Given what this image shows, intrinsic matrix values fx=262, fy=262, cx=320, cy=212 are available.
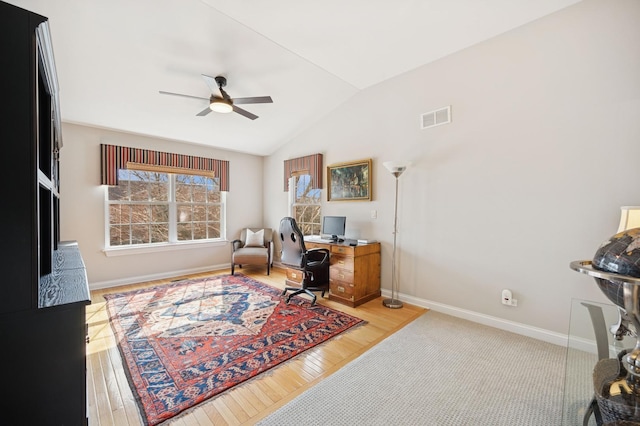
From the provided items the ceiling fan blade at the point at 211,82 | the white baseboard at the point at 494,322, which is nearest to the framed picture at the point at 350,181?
the white baseboard at the point at 494,322

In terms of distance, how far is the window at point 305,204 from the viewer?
4746 mm

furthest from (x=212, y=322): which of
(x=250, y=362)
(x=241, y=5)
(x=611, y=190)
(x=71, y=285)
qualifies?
(x=611, y=190)

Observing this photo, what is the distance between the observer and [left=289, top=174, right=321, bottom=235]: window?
15.6 ft

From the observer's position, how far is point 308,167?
4648 millimetres

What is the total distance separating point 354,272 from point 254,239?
2.62 metres

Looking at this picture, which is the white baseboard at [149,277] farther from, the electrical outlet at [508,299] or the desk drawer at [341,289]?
the electrical outlet at [508,299]

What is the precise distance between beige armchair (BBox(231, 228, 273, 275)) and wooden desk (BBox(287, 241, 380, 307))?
5.12 feet

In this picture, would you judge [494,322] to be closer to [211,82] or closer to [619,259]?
[619,259]

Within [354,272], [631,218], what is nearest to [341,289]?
[354,272]

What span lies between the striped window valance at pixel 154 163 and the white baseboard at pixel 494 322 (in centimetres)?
404

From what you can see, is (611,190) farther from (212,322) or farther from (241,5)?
(212,322)

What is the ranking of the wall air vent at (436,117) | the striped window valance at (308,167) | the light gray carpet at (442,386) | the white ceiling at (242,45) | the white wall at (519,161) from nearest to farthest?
the light gray carpet at (442,386) < the white wall at (519,161) < the white ceiling at (242,45) < the wall air vent at (436,117) < the striped window valance at (308,167)

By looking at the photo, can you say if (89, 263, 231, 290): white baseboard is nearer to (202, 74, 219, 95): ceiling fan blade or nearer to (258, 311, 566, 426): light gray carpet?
(202, 74, 219, 95): ceiling fan blade

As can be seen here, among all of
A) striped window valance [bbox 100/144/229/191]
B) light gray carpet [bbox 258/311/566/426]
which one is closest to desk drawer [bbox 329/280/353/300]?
light gray carpet [bbox 258/311/566/426]
